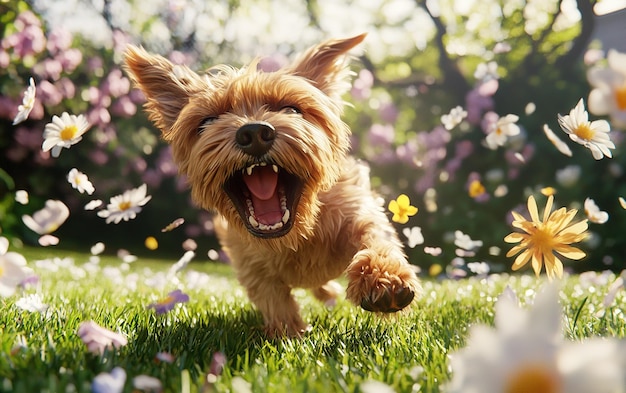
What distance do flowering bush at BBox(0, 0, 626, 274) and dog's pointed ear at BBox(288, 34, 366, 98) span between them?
290cm

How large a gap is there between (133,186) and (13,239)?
2.70 metres

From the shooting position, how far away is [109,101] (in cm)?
869

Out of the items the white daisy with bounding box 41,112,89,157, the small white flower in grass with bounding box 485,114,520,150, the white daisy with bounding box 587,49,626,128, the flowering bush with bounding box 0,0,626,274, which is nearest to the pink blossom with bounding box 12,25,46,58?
the flowering bush with bounding box 0,0,626,274

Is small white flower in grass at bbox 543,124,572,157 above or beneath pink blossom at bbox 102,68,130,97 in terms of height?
above

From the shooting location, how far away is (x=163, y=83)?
10.3 ft

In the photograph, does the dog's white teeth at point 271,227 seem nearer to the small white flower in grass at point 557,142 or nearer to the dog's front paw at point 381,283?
the dog's front paw at point 381,283

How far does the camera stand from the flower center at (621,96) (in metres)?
1.83

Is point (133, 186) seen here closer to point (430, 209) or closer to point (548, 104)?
point (430, 209)

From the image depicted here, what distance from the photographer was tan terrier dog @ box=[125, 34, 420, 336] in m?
2.47

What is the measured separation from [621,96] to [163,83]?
2.25 meters

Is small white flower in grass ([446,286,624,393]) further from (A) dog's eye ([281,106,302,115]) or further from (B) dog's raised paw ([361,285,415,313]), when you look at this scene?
(A) dog's eye ([281,106,302,115])

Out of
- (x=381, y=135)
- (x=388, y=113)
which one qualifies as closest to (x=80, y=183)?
(x=381, y=135)

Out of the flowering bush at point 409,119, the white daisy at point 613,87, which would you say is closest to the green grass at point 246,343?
the white daisy at point 613,87

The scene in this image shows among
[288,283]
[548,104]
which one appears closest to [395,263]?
[288,283]
